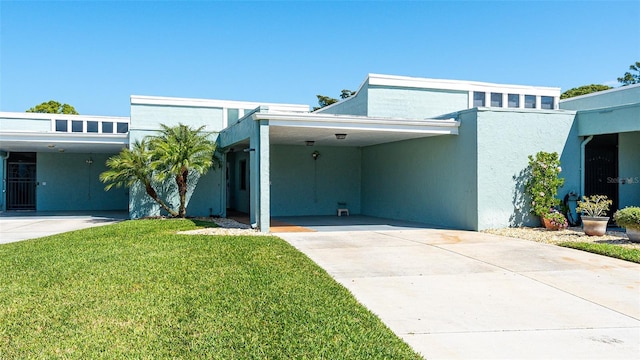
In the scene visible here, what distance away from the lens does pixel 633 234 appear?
10.0 m

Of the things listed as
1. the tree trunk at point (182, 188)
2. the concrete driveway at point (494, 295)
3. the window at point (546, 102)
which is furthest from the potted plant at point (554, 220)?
the tree trunk at point (182, 188)

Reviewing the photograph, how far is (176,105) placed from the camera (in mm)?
16797

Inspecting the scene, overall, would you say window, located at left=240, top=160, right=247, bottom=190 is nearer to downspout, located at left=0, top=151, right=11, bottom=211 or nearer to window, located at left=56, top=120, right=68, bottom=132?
window, located at left=56, top=120, right=68, bottom=132

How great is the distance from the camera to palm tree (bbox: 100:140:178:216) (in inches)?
575

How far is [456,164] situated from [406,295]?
7.90 metres

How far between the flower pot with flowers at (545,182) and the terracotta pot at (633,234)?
2103 millimetres

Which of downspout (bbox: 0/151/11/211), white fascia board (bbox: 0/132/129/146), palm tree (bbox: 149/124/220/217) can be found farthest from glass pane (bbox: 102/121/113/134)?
palm tree (bbox: 149/124/220/217)

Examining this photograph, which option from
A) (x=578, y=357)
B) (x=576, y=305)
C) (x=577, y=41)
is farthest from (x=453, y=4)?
(x=578, y=357)

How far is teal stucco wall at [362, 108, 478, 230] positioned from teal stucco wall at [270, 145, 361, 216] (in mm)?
558

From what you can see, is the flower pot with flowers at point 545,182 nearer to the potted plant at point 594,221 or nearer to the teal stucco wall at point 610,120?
the potted plant at point 594,221

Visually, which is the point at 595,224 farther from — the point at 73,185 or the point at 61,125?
the point at 61,125

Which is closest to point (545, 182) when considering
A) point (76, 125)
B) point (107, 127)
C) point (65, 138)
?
point (65, 138)

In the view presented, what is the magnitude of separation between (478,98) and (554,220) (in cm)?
743

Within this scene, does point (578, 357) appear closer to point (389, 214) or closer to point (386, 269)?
point (386, 269)
